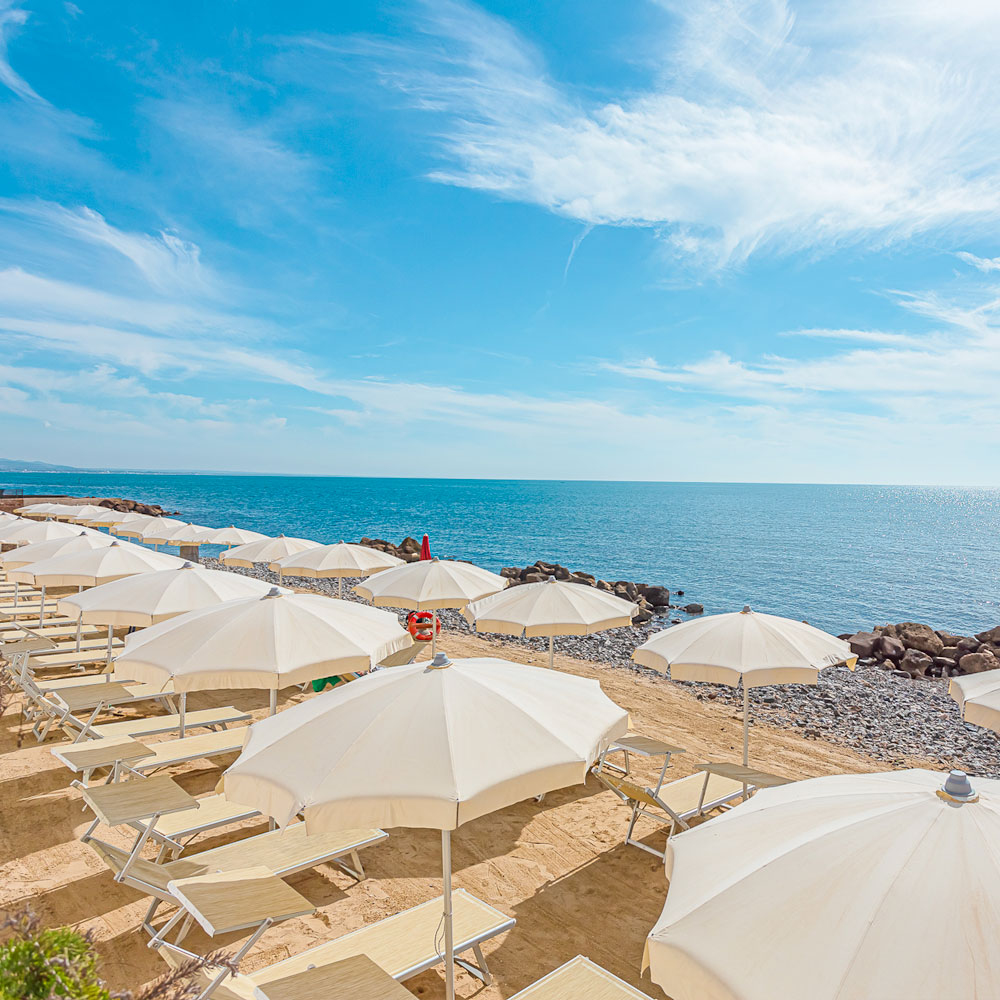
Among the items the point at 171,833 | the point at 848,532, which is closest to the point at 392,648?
the point at 171,833

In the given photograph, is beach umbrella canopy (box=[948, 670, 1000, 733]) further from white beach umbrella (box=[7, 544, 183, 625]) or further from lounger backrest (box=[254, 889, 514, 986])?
white beach umbrella (box=[7, 544, 183, 625])

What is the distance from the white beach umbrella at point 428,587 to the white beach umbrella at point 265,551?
4.98 metres

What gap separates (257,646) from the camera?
539 cm

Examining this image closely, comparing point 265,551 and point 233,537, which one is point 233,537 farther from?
point 265,551

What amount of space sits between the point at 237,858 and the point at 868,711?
38.7ft

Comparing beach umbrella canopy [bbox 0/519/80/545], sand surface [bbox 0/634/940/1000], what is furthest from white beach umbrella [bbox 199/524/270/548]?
sand surface [bbox 0/634/940/1000]

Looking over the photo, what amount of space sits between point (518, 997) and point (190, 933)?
2.56m

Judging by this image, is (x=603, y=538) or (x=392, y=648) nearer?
(x=392, y=648)

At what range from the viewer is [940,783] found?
111 inches

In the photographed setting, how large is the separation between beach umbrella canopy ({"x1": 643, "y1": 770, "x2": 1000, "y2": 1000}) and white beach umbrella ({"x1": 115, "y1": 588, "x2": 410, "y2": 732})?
341cm

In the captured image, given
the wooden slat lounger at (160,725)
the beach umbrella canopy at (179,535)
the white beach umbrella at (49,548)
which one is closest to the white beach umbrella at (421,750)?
the wooden slat lounger at (160,725)

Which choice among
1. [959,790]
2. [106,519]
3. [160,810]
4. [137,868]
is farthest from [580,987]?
[106,519]

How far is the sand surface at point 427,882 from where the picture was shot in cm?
458

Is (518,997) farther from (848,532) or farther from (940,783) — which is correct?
(848,532)
